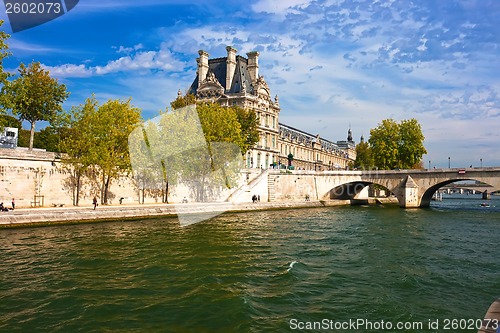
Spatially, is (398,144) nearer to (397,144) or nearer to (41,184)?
(397,144)

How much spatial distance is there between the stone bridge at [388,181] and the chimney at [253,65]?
88.7 feet

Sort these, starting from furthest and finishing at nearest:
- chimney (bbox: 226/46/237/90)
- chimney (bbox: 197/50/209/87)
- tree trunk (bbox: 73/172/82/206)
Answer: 1. chimney (bbox: 197/50/209/87)
2. chimney (bbox: 226/46/237/90)
3. tree trunk (bbox: 73/172/82/206)

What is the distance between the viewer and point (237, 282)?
14.6 metres

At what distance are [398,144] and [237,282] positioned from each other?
6602cm

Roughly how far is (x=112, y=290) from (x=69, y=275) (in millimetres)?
2918

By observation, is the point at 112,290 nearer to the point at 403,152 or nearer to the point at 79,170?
the point at 79,170

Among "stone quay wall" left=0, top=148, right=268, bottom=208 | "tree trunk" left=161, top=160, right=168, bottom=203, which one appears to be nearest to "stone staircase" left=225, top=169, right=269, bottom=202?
"tree trunk" left=161, top=160, right=168, bottom=203

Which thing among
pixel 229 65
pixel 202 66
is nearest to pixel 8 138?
pixel 202 66

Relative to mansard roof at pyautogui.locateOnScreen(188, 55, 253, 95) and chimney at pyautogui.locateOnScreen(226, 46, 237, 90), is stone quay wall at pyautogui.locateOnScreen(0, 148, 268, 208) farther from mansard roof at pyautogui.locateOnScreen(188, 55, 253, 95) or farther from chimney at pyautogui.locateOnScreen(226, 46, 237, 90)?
chimney at pyautogui.locateOnScreen(226, 46, 237, 90)

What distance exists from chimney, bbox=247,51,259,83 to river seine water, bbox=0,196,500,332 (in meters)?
58.5

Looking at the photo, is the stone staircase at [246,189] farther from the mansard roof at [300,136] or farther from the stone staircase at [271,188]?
the mansard roof at [300,136]

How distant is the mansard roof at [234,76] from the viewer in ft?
248

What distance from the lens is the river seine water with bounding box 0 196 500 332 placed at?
35.3ft

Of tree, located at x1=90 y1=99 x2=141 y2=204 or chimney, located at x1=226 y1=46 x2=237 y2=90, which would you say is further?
chimney, located at x1=226 y1=46 x2=237 y2=90
